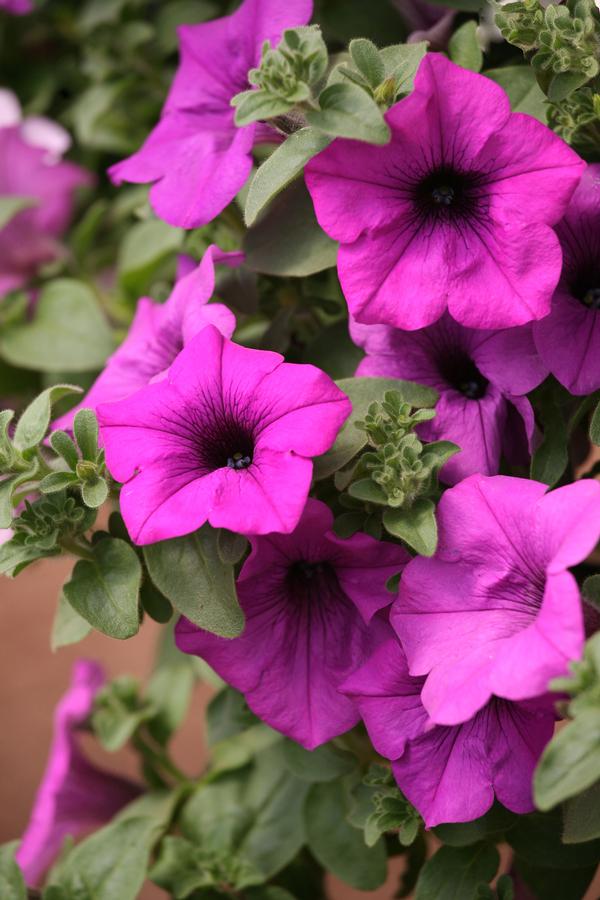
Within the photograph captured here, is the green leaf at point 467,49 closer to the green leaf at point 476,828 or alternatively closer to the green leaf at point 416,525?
the green leaf at point 416,525

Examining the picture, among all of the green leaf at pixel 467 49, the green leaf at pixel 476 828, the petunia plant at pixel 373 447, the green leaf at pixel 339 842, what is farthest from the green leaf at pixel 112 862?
the green leaf at pixel 467 49

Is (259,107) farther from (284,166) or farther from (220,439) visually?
(220,439)

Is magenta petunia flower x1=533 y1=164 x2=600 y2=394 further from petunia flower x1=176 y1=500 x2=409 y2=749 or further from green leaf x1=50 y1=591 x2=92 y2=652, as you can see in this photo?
green leaf x1=50 y1=591 x2=92 y2=652

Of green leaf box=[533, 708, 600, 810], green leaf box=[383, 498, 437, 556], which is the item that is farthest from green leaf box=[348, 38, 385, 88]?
green leaf box=[533, 708, 600, 810]

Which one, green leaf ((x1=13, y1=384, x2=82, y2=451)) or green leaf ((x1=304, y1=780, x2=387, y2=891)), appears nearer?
green leaf ((x1=13, y1=384, x2=82, y2=451))

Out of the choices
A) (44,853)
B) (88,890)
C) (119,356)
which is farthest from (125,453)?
(44,853)
